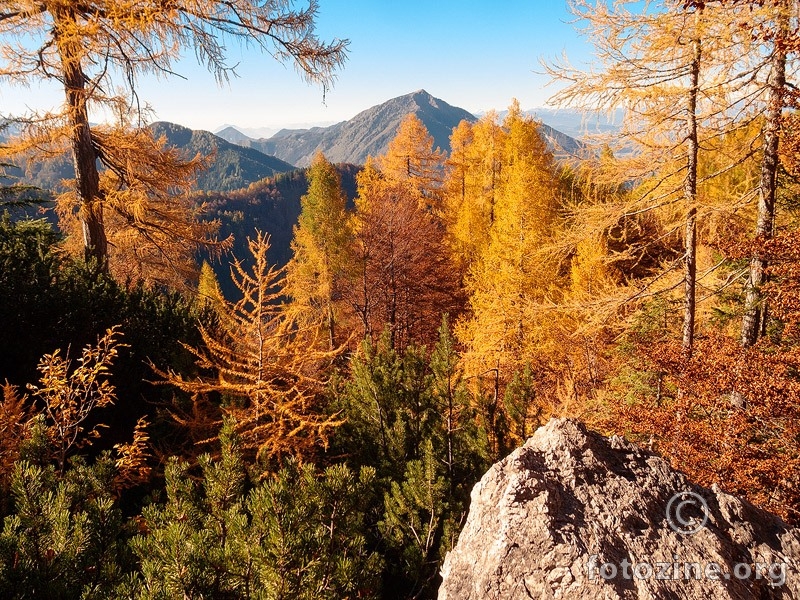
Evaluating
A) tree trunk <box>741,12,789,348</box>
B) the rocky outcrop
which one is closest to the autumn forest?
tree trunk <box>741,12,789,348</box>

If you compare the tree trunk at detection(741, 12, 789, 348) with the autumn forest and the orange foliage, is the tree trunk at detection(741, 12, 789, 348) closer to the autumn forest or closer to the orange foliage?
the autumn forest

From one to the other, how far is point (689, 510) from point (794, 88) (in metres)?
5.07

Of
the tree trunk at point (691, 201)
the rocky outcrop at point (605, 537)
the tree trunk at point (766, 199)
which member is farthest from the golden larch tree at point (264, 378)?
the tree trunk at point (766, 199)

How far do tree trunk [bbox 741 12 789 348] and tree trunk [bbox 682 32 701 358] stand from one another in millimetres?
691

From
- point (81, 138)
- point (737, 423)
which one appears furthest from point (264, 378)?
point (81, 138)

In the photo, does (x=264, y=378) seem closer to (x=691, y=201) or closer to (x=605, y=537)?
(x=605, y=537)

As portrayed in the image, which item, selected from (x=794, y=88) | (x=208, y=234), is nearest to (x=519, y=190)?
(x=794, y=88)

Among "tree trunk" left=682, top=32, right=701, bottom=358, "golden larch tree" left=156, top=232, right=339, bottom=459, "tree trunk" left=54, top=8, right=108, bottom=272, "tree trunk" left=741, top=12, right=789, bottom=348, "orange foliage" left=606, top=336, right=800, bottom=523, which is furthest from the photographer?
"tree trunk" left=54, top=8, right=108, bottom=272

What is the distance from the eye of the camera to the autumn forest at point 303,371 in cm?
202

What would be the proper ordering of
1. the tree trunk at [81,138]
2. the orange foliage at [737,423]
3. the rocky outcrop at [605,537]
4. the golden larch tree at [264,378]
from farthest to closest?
the tree trunk at [81,138], the golden larch tree at [264,378], the orange foliage at [737,423], the rocky outcrop at [605,537]

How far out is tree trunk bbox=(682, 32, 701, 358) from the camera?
17.8 feet

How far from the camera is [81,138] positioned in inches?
283

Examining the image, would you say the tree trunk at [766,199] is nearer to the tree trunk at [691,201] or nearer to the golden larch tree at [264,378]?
the tree trunk at [691,201]

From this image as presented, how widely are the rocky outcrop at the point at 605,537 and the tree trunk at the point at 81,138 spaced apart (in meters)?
7.35
